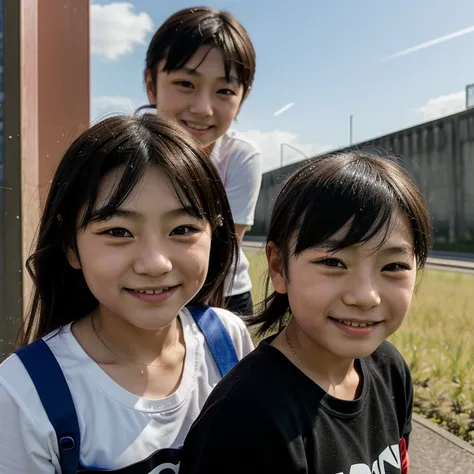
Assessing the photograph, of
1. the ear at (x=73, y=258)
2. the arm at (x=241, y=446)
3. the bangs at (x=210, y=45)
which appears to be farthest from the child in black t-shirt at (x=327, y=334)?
the bangs at (x=210, y=45)

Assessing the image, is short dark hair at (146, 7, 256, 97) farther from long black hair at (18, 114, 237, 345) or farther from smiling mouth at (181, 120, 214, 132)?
long black hair at (18, 114, 237, 345)

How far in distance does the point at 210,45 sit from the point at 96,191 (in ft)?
3.87

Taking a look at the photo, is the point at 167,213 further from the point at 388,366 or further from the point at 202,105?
the point at 202,105

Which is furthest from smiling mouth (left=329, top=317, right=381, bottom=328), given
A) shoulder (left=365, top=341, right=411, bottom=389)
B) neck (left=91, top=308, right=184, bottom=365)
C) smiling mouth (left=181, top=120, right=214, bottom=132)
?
smiling mouth (left=181, top=120, right=214, bottom=132)

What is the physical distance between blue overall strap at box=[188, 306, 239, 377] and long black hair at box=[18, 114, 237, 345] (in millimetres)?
205

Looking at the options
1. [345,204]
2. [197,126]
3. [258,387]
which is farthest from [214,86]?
[258,387]

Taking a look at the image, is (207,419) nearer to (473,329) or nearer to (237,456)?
(237,456)

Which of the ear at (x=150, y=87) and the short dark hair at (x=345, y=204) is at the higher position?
the ear at (x=150, y=87)

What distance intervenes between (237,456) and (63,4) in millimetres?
2746

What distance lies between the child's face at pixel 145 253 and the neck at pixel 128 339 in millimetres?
125

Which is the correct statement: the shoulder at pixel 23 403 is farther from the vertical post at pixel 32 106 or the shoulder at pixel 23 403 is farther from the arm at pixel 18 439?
the vertical post at pixel 32 106

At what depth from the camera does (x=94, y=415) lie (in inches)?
54.2

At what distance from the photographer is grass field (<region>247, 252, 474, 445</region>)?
339 centimetres

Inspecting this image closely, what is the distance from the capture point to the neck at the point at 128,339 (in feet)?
5.13
